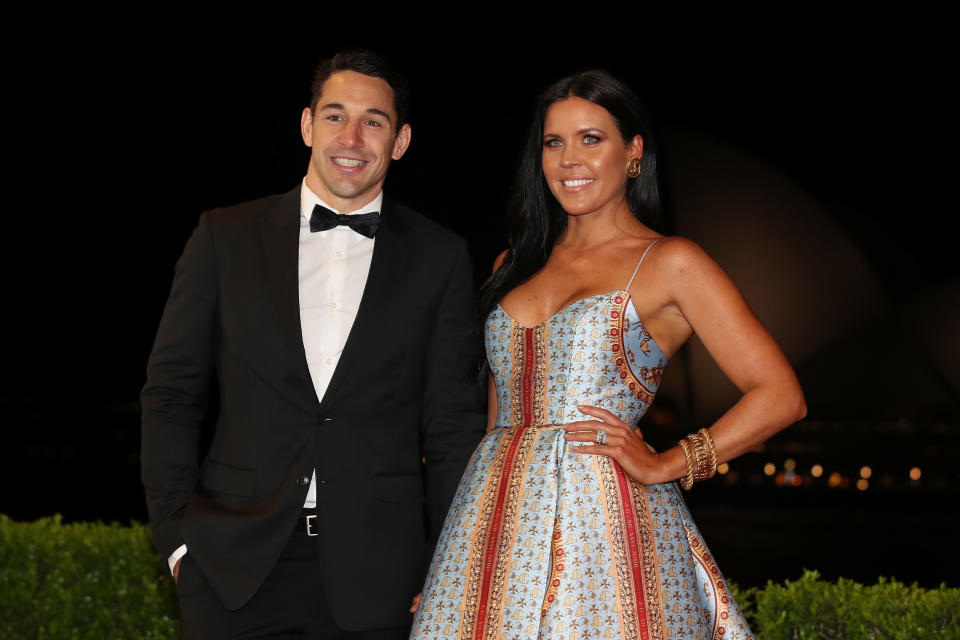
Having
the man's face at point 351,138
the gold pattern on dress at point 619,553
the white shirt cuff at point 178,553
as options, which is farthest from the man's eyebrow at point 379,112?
the white shirt cuff at point 178,553

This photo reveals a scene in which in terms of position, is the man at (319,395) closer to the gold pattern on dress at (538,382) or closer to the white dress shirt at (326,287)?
the white dress shirt at (326,287)

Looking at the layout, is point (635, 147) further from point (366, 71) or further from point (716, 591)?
point (716, 591)

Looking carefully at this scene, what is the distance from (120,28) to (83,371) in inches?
172

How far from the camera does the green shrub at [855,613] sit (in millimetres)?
3816

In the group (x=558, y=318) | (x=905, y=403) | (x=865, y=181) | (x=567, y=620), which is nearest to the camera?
(x=567, y=620)

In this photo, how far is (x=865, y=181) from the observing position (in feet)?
34.2

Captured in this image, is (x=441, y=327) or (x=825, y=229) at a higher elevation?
(x=825, y=229)

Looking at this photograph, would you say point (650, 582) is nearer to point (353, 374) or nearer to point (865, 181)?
point (353, 374)

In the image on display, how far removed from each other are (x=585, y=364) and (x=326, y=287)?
692 mm

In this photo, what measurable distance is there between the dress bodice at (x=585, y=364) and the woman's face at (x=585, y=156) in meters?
0.30

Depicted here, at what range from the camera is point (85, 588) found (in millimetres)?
4770

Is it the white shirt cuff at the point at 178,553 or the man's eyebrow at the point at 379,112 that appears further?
the man's eyebrow at the point at 379,112

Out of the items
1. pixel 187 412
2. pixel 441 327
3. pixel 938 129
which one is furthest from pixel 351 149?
pixel 938 129

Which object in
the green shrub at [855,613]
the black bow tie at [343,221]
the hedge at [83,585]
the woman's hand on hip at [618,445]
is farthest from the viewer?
the hedge at [83,585]
